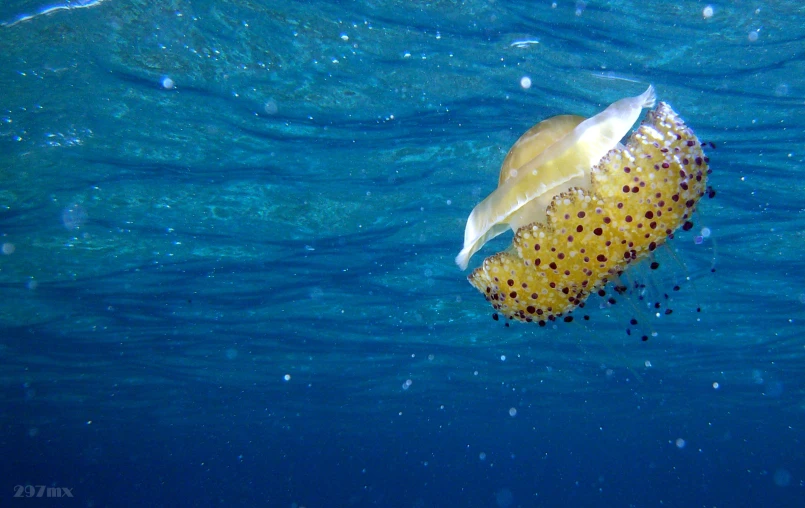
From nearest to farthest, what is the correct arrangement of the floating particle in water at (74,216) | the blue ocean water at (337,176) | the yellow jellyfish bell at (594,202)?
the yellow jellyfish bell at (594,202) → the blue ocean water at (337,176) → the floating particle in water at (74,216)

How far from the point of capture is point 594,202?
82.4 inches

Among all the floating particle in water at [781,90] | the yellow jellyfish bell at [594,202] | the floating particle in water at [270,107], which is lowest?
the yellow jellyfish bell at [594,202]

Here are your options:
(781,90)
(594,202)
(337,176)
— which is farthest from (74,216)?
(781,90)

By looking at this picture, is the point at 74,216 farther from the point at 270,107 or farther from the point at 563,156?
the point at 563,156

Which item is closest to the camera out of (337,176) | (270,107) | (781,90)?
(781,90)

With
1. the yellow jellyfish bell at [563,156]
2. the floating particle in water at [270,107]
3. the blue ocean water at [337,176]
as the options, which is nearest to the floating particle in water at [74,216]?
the blue ocean water at [337,176]

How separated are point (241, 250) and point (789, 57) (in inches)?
442

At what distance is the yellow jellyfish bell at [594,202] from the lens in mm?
2088

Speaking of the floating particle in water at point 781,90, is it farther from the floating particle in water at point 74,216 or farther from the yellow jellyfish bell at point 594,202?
the floating particle in water at point 74,216

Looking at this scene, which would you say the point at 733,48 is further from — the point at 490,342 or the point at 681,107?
the point at 490,342

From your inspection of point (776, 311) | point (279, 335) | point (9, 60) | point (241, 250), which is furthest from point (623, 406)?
point (9, 60)

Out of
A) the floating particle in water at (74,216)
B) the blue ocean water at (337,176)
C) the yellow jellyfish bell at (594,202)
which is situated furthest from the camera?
the floating particle in water at (74,216)

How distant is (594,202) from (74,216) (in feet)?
40.1

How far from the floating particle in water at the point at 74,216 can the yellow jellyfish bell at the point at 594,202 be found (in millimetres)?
11384
